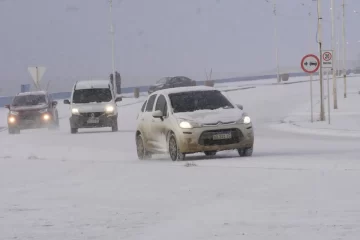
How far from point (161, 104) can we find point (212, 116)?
6.08ft

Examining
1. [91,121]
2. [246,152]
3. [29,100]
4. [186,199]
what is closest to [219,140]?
[246,152]

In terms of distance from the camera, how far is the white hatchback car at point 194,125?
17.1 metres

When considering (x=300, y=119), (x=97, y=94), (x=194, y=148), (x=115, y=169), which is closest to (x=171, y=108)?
(x=194, y=148)

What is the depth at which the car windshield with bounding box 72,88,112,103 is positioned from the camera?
1313 inches

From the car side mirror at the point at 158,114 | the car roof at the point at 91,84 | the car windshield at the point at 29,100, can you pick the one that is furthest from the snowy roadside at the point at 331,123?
the car side mirror at the point at 158,114

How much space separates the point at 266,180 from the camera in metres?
12.2

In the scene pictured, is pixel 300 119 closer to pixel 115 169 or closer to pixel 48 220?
pixel 115 169

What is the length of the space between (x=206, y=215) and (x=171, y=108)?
917 cm

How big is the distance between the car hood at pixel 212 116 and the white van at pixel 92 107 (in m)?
15.1

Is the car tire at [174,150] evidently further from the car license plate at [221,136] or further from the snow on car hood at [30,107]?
the snow on car hood at [30,107]

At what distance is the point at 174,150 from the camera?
57.7 feet

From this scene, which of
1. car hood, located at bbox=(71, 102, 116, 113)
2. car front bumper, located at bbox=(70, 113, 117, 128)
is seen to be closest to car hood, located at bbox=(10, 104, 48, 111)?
car hood, located at bbox=(71, 102, 116, 113)

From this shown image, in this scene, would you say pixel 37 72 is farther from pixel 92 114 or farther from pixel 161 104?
pixel 161 104

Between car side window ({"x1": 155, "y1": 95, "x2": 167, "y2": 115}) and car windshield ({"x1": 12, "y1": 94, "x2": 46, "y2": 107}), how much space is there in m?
17.3
